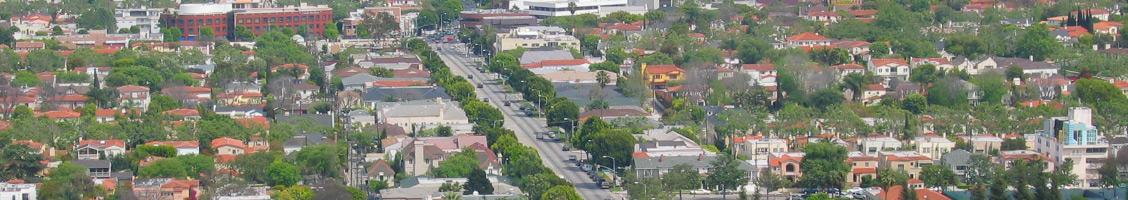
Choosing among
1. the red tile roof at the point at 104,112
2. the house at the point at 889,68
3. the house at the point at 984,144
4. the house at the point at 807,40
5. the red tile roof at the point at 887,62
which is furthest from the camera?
the house at the point at 807,40

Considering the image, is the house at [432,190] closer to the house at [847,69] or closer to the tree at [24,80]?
the tree at [24,80]

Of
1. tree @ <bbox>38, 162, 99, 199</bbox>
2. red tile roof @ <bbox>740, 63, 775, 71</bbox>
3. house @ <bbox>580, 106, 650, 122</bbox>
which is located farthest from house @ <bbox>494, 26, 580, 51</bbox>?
tree @ <bbox>38, 162, 99, 199</bbox>

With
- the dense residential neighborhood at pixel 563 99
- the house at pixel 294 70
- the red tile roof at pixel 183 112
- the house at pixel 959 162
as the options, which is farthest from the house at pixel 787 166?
the house at pixel 294 70

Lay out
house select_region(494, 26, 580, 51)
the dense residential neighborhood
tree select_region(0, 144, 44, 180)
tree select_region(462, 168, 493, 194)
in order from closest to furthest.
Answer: tree select_region(462, 168, 493, 194)
tree select_region(0, 144, 44, 180)
the dense residential neighborhood
house select_region(494, 26, 580, 51)

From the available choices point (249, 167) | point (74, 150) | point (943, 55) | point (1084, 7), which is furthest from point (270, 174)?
point (1084, 7)

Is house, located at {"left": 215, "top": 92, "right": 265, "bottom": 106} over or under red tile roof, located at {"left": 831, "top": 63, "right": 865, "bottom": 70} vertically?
under

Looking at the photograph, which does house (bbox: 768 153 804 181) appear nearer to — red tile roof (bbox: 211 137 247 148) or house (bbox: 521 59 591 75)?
red tile roof (bbox: 211 137 247 148)

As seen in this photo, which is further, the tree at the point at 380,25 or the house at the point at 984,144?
the tree at the point at 380,25
